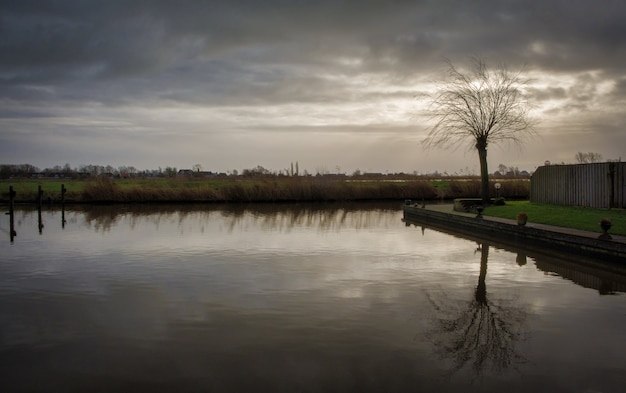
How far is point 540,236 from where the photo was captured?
17.0 m

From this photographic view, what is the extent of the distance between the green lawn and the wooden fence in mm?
754

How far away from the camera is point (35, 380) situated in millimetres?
6051

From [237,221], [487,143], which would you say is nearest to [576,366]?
[237,221]

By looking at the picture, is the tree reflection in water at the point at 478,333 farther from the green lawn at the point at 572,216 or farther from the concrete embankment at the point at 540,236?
the green lawn at the point at 572,216

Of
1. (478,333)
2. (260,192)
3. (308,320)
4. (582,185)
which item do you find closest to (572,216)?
(582,185)

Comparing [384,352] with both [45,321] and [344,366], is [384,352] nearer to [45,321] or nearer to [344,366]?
[344,366]

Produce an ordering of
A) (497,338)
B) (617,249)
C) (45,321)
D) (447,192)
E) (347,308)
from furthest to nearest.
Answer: (447,192) < (617,249) < (347,308) < (45,321) < (497,338)

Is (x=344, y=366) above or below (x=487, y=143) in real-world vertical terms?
below

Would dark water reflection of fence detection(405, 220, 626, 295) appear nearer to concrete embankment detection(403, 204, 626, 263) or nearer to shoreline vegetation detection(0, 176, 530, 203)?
concrete embankment detection(403, 204, 626, 263)

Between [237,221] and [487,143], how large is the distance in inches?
536

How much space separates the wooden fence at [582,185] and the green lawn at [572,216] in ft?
2.47

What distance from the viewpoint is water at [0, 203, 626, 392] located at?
240 inches

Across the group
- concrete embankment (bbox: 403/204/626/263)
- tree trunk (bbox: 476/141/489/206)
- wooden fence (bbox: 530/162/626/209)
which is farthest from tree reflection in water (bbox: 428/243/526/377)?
tree trunk (bbox: 476/141/489/206)

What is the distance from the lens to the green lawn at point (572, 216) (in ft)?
55.9
